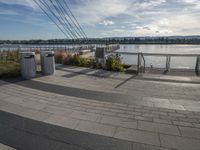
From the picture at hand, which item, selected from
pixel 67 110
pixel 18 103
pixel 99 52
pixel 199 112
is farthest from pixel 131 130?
pixel 99 52

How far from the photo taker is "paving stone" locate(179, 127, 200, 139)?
3324 mm

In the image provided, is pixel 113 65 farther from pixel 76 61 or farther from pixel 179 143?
pixel 179 143

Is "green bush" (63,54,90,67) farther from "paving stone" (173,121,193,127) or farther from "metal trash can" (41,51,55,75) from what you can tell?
"paving stone" (173,121,193,127)

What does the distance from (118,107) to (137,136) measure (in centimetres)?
139

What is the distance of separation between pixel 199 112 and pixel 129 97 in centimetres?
183

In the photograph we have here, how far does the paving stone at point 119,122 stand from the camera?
3693mm

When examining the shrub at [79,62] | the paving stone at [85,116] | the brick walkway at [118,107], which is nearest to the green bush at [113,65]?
the shrub at [79,62]

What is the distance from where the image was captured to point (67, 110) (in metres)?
4.43

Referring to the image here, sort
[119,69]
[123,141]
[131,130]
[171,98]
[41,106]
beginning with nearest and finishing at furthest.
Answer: [123,141]
[131,130]
[41,106]
[171,98]
[119,69]

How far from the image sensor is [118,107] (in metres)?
4.64

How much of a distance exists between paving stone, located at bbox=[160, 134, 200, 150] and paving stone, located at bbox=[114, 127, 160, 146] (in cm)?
13

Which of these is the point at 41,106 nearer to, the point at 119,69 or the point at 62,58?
the point at 119,69

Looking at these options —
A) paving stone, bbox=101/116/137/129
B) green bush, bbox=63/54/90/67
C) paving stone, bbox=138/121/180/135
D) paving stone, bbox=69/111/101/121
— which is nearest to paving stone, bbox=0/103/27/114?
paving stone, bbox=69/111/101/121

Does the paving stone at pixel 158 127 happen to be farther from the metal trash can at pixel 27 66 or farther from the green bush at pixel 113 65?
the green bush at pixel 113 65
